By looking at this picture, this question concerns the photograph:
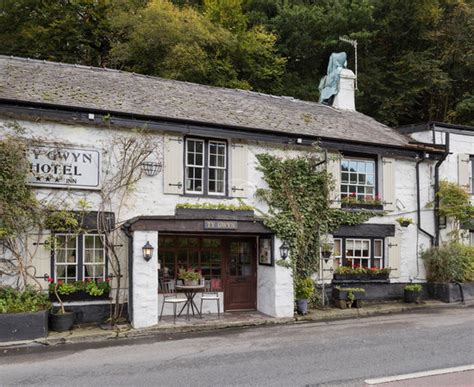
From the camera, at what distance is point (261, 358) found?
30.0 feet

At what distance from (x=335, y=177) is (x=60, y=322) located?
8.99 m

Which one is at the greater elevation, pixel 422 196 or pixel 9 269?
pixel 422 196

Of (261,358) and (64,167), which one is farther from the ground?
(64,167)

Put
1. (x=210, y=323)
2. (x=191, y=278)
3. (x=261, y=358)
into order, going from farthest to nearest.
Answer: (x=191, y=278)
(x=210, y=323)
(x=261, y=358)

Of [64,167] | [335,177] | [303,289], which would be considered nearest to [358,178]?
[335,177]

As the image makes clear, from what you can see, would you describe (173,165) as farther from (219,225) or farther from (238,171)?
(219,225)

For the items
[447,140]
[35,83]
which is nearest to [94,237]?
[35,83]

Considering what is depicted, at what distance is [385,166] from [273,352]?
912cm

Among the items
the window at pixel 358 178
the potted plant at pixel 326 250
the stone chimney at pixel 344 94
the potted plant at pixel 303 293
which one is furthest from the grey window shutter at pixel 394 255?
the stone chimney at pixel 344 94

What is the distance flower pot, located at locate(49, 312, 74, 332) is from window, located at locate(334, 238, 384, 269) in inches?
323

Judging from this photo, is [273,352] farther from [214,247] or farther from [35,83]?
[35,83]

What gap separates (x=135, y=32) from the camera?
2380cm

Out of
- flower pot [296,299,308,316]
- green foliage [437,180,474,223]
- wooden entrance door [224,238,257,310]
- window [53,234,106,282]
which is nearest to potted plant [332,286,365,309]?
flower pot [296,299,308,316]

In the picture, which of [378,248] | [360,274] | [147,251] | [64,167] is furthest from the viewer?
[378,248]
